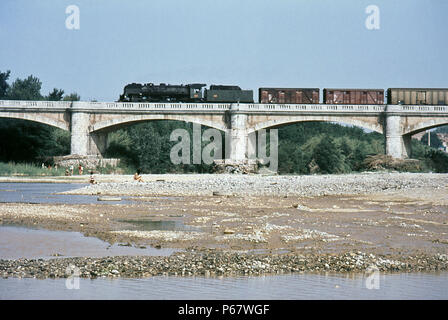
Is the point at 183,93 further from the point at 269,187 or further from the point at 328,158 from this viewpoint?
the point at 269,187

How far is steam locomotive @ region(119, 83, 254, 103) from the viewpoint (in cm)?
7512

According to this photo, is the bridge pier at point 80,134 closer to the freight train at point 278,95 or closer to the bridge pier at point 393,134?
the freight train at point 278,95

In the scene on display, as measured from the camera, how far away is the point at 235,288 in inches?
556

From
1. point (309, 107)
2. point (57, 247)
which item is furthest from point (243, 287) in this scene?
point (309, 107)

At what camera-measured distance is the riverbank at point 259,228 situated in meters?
16.2

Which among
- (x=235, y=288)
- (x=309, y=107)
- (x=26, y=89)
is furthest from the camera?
(x=26, y=89)

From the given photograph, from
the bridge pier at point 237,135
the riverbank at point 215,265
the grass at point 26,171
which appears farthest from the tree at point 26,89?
the riverbank at point 215,265

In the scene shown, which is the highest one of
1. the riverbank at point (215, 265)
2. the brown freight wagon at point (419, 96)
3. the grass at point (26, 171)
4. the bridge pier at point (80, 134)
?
the brown freight wagon at point (419, 96)

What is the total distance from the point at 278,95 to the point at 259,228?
53840 millimetres

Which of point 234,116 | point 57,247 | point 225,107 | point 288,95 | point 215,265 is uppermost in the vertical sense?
point 288,95

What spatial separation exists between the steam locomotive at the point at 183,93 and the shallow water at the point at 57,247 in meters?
54.3
